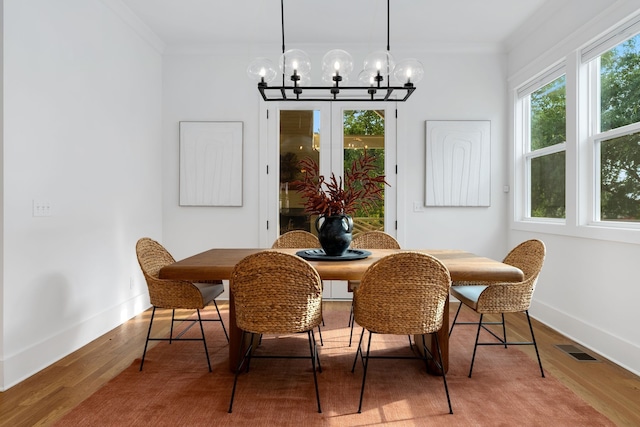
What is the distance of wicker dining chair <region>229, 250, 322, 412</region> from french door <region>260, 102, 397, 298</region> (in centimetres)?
249

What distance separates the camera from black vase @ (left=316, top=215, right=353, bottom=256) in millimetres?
2645

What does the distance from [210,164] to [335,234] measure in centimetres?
243

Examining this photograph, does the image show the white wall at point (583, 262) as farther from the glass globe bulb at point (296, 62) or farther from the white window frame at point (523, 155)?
the glass globe bulb at point (296, 62)

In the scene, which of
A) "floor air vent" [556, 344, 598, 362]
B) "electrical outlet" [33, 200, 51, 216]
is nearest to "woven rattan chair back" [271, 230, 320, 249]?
"electrical outlet" [33, 200, 51, 216]

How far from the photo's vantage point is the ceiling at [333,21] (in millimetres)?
3596

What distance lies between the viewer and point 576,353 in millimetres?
2926

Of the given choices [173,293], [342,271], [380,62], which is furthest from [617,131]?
[173,293]

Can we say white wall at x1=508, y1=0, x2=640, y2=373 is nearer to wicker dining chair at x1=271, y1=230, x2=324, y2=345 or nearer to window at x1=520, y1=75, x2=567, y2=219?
window at x1=520, y1=75, x2=567, y2=219

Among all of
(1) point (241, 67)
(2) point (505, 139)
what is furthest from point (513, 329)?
A: (1) point (241, 67)

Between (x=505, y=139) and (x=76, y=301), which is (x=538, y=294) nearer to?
(x=505, y=139)

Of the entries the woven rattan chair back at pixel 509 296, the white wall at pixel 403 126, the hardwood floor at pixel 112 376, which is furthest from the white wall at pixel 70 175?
the woven rattan chair back at pixel 509 296

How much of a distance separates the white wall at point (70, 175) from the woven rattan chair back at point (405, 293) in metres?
2.14

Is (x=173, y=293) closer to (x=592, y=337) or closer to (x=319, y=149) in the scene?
(x=319, y=149)

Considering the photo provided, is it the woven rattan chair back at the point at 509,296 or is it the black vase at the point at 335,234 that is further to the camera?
the black vase at the point at 335,234
